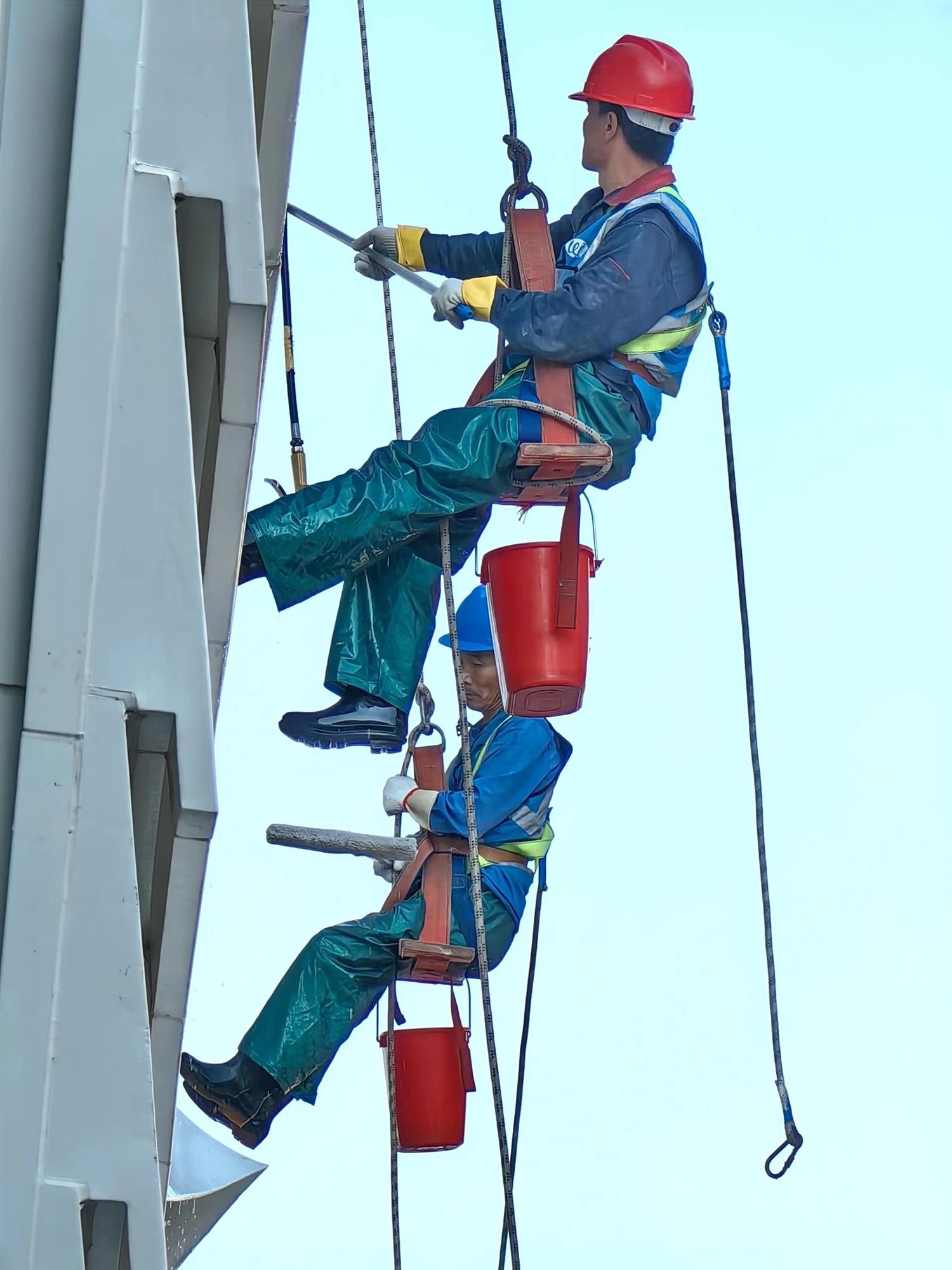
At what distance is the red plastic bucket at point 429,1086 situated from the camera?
4.52 meters

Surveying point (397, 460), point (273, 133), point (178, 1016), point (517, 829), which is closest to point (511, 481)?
point (397, 460)

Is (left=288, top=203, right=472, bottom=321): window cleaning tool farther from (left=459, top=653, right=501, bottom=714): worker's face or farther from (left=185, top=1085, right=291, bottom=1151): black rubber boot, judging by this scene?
(left=185, top=1085, right=291, bottom=1151): black rubber boot

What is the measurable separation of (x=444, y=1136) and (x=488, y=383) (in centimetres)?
186

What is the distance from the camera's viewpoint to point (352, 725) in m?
3.66

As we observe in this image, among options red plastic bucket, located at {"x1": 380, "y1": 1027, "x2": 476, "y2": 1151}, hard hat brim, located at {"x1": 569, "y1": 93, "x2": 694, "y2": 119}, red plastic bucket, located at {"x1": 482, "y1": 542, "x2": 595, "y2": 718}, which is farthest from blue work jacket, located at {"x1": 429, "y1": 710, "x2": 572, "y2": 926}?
hard hat brim, located at {"x1": 569, "y1": 93, "x2": 694, "y2": 119}

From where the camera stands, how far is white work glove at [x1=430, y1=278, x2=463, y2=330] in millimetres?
3670

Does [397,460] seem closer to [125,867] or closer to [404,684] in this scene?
[404,684]

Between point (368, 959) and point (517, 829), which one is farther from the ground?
point (517, 829)

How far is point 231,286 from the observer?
164 centimetres

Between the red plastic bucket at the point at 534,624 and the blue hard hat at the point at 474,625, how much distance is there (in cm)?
68

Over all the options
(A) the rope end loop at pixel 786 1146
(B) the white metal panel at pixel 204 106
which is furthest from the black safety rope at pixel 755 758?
(B) the white metal panel at pixel 204 106

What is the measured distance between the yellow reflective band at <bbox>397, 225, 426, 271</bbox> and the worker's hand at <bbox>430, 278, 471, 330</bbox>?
50cm

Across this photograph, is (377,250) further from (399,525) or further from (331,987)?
(331,987)

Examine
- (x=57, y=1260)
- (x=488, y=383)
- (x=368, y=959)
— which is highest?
(x=488, y=383)
